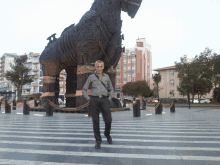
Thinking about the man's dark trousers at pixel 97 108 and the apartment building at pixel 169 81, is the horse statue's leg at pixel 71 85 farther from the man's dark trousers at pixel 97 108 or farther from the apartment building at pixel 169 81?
the apartment building at pixel 169 81

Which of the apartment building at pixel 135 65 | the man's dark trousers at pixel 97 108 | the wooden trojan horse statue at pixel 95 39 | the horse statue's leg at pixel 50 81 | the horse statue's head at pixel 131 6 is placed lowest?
the man's dark trousers at pixel 97 108

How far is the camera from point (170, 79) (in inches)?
2491

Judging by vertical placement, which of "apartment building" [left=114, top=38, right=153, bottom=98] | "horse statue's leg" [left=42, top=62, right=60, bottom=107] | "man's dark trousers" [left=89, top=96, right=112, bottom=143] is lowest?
"man's dark trousers" [left=89, top=96, right=112, bottom=143]

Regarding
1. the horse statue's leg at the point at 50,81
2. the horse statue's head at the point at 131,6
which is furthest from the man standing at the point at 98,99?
the horse statue's leg at the point at 50,81

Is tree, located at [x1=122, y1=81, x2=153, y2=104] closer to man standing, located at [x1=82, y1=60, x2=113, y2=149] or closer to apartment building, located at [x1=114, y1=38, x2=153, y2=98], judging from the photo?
apartment building, located at [x1=114, y1=38, x2=153, y2=98]

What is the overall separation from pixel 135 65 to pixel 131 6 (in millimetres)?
63560

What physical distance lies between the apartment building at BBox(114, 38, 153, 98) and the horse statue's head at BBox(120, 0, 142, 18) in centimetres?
6045

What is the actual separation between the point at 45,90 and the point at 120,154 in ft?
45.5

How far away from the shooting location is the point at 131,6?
44.7ft

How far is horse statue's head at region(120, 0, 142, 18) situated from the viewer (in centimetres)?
1338

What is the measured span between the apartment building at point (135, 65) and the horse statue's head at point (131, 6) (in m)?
60.5

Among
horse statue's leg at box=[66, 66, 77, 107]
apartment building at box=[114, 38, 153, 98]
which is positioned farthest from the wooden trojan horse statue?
apartment building at box=[114, 38, 153, 98]

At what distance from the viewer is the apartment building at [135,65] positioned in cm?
7575

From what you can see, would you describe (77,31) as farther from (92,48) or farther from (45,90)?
(45,90)
